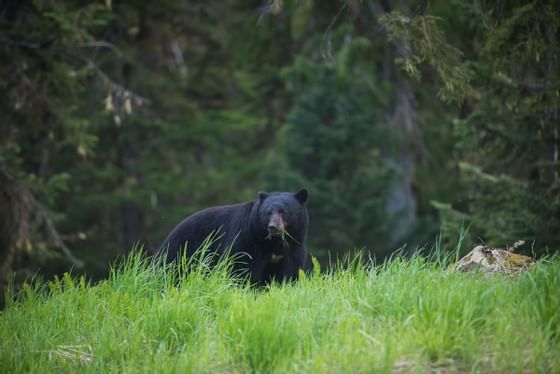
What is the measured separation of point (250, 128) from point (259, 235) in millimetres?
13911

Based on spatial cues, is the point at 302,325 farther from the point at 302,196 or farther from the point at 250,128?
the point at 250,128

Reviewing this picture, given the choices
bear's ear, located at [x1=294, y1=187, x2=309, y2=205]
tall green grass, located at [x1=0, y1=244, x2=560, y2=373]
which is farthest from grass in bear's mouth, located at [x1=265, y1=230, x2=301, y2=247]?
tall green grass, located at [x1=0, y1=244, x2=560, y2=373]

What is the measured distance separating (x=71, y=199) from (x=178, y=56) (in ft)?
16.0

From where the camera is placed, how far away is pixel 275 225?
323 inches

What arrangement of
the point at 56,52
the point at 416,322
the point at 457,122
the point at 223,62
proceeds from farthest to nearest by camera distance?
the point at 223,62
the point at 56,52
the point at 457,122
the point at 416,322

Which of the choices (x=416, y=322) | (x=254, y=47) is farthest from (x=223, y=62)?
(x=416, y=322)

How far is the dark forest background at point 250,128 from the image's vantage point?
11.1m

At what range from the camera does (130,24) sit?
68.4 feet

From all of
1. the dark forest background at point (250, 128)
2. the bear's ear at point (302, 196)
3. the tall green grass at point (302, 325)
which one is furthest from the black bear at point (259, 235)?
the dark forest background at point (250, 128)

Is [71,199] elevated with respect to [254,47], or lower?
lower

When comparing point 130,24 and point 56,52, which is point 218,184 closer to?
point 130,24

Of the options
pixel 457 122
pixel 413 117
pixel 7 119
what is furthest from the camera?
pixel 413 117

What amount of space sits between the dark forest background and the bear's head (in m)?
2.39

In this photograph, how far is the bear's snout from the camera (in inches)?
322
